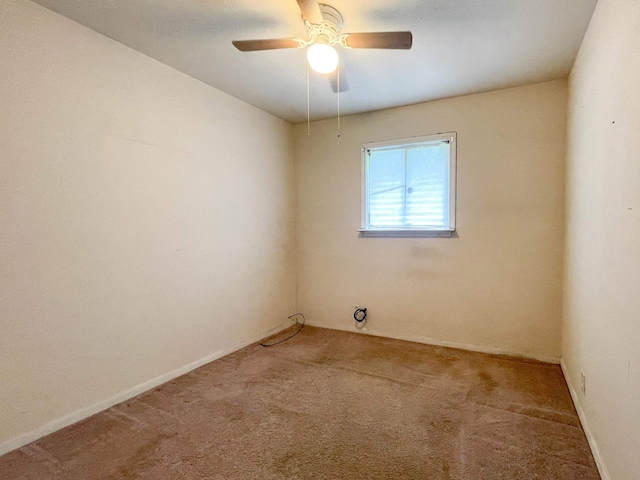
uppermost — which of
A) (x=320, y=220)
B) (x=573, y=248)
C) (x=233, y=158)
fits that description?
(x=233, y=158)

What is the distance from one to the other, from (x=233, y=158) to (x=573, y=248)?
296cm

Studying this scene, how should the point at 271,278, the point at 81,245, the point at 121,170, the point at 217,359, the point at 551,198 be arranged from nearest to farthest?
1. the point at 81,245
2. the point at 121,170
3. the point at 551,198
4. the point at 217,359
5. the point at 271,278

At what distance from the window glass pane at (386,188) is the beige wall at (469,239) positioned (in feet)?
0.57

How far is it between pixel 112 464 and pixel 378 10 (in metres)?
2.84

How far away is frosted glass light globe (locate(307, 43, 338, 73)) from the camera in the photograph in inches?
71.8

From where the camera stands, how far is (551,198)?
2.78m

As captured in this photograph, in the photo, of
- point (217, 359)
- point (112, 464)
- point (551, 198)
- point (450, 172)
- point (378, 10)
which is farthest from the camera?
point (450, 172)

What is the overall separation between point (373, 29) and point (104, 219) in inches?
84.9

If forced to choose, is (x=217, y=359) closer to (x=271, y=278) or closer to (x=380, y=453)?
(x=271, y=278)

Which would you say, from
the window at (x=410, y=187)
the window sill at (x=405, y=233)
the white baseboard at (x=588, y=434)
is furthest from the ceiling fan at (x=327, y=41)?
the white baseboard at (x=588, y=434)

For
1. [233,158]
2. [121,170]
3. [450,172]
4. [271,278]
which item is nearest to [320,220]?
[271,278]

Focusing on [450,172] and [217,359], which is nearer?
[217,359]

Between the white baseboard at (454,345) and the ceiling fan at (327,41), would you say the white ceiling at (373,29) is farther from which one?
the white baseboard at (454,345)

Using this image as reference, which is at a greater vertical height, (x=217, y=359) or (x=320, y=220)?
(x=320, y=220)
